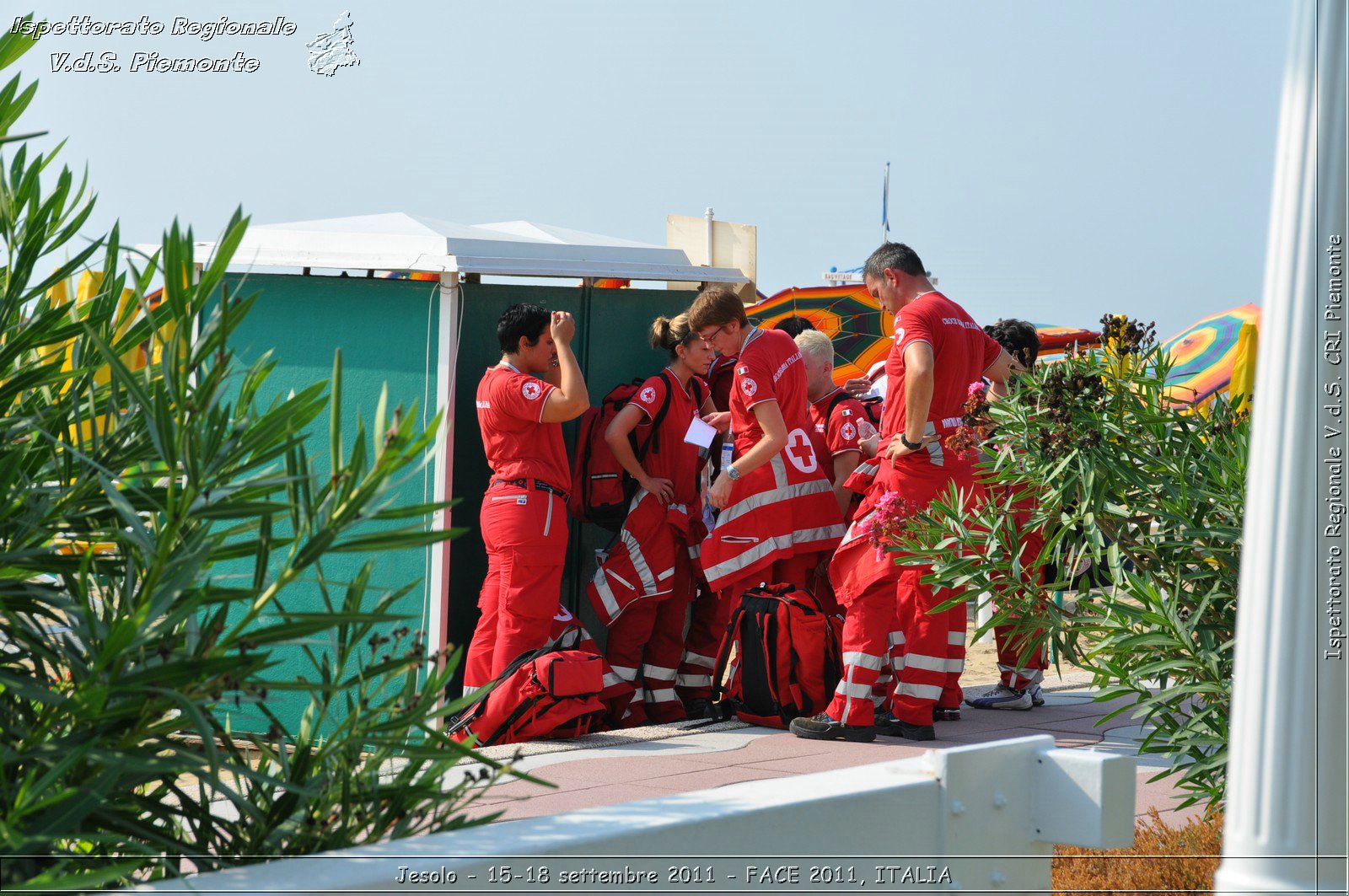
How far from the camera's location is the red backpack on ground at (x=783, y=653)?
6.51m

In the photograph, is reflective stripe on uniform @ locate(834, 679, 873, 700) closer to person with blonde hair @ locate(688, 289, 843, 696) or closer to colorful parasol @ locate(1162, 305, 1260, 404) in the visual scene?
person with blonde hair @ locate(688, 289, 843, 696)

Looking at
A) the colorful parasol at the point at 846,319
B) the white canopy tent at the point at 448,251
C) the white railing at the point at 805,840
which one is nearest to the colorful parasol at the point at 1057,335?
the colorful parasol at the point at 846,319

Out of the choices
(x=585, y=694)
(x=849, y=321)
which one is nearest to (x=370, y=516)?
(x=585, y=694)

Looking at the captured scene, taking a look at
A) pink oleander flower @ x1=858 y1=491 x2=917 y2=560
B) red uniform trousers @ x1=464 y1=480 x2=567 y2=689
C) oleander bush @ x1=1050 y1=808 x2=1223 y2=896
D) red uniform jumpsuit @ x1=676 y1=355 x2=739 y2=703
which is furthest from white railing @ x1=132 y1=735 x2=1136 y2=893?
red uniform jumpsuit @ x1=676 y1=355 x2=739 y2=703

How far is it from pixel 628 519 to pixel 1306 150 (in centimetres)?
530

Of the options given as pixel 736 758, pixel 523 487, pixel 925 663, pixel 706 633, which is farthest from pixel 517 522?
pixel 925 663

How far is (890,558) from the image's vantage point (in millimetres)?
5871

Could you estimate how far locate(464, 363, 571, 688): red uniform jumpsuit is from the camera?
655cm

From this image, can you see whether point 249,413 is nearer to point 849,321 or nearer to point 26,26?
point 26,26

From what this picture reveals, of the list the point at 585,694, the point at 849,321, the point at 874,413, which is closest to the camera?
the point at 585,694

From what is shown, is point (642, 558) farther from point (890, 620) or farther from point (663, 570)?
point (890, 620)

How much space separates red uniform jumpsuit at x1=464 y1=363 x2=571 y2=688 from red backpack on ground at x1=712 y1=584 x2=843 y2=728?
922 mm

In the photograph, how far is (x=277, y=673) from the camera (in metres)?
7.04

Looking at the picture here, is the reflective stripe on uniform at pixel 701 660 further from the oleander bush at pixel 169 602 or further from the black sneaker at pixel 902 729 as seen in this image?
the oleander bush at pixel 169 602
